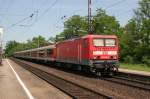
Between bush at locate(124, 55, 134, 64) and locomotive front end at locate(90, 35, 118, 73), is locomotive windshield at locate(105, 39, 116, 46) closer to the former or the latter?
locomotive front end at locate(90, 35, 118, 73)

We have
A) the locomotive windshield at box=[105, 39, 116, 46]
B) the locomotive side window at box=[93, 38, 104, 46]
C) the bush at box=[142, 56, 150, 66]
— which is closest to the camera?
the locomotive side window at box=[93, 38, 104, 46]

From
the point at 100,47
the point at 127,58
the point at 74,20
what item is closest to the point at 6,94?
the point at 100,47

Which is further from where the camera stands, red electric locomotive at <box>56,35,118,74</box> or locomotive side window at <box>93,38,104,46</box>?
locomotive side window at <box>93,38,104,46</box>

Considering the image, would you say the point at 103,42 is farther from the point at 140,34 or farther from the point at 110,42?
the point at 140,34

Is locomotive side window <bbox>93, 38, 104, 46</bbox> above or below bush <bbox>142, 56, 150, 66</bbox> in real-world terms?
above

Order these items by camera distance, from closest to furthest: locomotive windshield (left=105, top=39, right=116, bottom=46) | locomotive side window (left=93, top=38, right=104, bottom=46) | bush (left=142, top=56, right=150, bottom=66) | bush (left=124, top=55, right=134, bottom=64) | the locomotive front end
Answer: the locomotive front end < locomotive side window (left=93, top=38, right=104, bottom=46) < locomotive windshield (left=105, top=39, right=116, bottom=46) < bush (left=142, top=56, right=150, bottom=66) < bush (left=124, top=55, right=134, bottom=64)

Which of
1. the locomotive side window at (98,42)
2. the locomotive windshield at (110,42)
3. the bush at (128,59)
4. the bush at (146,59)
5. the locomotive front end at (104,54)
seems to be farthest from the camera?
the bush at (128,59)

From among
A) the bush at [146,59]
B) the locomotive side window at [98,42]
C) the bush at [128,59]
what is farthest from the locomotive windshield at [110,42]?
the bush at [128,59]

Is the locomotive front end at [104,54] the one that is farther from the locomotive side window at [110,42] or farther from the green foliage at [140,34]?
the green foliage at [140,34]

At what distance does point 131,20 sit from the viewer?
78.1 meters

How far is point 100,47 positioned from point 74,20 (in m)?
81.9

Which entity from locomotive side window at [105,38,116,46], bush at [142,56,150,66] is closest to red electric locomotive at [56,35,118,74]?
locomotive side window at [105,38,116,46]

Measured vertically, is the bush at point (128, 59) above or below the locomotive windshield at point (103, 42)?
below

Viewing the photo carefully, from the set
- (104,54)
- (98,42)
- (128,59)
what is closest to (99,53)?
(104,54)
